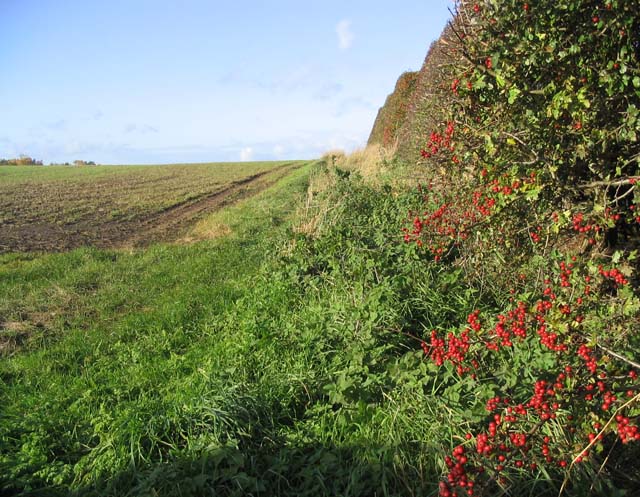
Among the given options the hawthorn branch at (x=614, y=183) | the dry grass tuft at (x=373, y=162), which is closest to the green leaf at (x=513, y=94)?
the hawthorn branch at (x=614, y=183)

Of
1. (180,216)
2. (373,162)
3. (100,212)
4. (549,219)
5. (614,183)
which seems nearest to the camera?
(614,183)

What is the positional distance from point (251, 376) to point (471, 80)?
2847mm

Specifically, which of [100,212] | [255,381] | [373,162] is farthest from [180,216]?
[255,381]

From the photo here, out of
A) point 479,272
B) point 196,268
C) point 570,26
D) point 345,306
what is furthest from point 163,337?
point 570,26

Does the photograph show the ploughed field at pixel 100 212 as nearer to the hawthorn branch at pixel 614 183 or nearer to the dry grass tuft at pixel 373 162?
the dry grass tuft at pixel 373 162

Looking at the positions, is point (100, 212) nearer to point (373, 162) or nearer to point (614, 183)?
point (373, 162)

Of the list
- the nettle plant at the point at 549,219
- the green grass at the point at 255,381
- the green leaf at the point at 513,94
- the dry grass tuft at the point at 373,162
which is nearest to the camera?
the nettle plant at the point at 549,219

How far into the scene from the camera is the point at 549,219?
147 inches

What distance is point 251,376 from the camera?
3.88 meters

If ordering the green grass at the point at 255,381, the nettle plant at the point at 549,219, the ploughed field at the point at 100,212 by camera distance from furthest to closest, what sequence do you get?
1. the ploughed field at the point at 100,212
2. the green grass at the point at 255,381
3. the nettle plant at the point at 549,219

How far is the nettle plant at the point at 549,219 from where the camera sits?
2.39 meters

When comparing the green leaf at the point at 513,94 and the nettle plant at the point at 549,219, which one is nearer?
the nettle plant at the point at 549,219

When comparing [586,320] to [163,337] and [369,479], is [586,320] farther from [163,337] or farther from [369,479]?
[163,337]

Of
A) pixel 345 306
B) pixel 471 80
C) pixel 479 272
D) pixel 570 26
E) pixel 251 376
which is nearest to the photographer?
pixel 570 26
